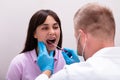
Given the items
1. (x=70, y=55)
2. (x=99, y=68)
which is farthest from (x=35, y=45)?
(x=99, y=68)

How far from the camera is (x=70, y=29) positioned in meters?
2.11

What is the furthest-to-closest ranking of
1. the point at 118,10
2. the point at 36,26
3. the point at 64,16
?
the point at 118,10
the point at 64,16
the point at 36,26

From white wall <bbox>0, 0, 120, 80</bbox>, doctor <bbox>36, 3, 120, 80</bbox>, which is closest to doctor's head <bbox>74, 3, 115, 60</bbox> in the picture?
doctor <bbox>36, 3, 120, 80</bbox>

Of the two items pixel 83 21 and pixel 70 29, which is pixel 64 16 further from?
pixel 83 21

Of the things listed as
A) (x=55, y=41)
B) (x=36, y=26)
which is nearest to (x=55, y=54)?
(x=55, y=41)

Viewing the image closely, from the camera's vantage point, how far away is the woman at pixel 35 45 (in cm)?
161

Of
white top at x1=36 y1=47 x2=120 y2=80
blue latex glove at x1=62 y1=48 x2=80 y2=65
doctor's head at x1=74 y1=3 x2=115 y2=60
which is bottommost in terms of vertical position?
blue latex glove at x1=62 y1=48 x2=80 y2=65

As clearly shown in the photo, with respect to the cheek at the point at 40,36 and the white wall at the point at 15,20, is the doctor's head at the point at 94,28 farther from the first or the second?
the white wall at the point at 15,20

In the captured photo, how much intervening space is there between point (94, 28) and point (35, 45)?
778mm

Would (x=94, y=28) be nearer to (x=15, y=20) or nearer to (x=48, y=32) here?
(x=48, y=32)

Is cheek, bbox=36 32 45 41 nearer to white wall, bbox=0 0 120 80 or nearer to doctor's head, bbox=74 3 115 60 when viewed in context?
white wall, bbox=0 0 120 80

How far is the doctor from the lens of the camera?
0.95 meters

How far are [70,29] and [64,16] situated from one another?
12 cm

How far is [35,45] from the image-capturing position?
1.75 meters
